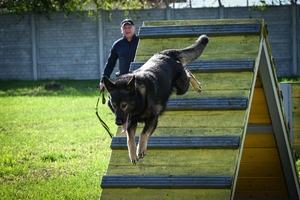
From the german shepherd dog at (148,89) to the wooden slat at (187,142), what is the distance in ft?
1.05

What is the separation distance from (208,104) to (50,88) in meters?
13.7

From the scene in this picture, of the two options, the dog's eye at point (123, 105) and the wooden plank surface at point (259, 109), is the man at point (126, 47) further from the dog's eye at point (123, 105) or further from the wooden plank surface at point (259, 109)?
the dog's eye at point (123, 105)

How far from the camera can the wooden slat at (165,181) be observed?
5.12 m

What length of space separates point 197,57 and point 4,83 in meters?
15.7

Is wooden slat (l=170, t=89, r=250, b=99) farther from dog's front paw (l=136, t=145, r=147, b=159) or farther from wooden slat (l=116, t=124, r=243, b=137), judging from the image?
dog's front paw (l=136, t=145, r=147, b=159)

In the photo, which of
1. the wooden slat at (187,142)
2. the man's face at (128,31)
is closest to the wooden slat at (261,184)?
the wooden slat at (187,142)

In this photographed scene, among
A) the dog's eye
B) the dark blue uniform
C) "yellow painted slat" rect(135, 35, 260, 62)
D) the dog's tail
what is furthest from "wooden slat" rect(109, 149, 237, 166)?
the dark blue uniform

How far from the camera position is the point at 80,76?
21.1 metres

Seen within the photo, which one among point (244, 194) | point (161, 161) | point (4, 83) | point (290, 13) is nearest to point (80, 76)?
point (4, 83)

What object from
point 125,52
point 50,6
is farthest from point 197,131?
point 50,6

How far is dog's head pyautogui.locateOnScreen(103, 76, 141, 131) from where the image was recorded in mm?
4621

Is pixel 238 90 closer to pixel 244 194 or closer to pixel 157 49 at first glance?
pixel 157 49

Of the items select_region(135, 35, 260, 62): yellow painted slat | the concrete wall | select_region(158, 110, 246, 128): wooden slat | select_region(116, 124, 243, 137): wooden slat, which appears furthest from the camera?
the concrete wall

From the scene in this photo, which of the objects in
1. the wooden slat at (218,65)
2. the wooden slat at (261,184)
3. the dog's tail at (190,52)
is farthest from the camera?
the wooden slat at (261,184)
